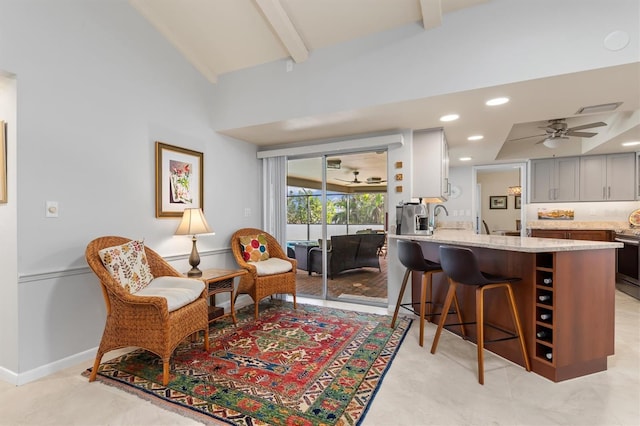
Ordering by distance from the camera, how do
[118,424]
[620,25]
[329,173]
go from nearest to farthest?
[118,424]
[620,25]
[329,173]

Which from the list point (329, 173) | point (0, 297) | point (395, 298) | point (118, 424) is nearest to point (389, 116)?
point (329, 173)

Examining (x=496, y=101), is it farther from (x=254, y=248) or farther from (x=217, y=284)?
(x=217, y=284)

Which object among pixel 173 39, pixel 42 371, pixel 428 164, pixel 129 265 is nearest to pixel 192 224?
pixel 129 265

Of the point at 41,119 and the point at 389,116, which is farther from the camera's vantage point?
the point at 389,116

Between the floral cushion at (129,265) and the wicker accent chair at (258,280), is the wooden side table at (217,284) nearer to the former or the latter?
the wicker accent chair at (258,280)

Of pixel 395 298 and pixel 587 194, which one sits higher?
pixel 587 194

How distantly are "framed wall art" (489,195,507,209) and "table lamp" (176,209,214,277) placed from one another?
8.58 m

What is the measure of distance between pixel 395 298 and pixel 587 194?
14.8 feet

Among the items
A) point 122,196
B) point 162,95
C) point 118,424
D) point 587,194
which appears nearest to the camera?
point 118,424

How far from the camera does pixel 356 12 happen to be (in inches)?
106

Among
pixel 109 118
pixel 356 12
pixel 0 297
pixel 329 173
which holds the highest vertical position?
pixel 356 12

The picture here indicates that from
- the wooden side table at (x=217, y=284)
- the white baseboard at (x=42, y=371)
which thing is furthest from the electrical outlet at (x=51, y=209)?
the wooden side table at (x=217, y=284)

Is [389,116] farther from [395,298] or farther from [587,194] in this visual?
[587,194]

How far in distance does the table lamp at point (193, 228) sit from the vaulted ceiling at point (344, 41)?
1.18 metres
